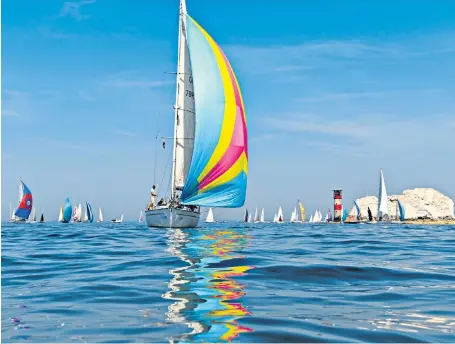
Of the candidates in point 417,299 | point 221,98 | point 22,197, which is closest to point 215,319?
point 417,299

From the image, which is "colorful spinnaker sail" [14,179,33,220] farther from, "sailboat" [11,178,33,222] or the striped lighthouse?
the striped lighthouse

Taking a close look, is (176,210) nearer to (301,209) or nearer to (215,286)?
(215,286)

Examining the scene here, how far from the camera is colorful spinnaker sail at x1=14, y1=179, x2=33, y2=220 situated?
73.9m

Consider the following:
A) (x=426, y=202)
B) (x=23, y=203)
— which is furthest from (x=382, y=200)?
(x=426, y=202)

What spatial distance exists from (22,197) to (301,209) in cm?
7767

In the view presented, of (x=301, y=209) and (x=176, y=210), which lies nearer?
(x=176, y=210)

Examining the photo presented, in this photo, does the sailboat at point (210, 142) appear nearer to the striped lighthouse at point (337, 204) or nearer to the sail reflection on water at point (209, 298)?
the sail reflection on water at point (209, 298)

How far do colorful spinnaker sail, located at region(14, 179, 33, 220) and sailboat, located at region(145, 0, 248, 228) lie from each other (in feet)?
158

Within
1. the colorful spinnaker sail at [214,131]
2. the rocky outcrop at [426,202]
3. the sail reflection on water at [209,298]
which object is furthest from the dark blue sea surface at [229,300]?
the rocky outcrop at [426,202]

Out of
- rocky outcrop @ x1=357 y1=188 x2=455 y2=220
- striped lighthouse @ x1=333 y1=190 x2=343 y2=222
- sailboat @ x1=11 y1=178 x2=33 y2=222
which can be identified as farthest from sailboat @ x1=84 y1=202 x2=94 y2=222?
rocky outcrop @ x1=357 y1=188 x2=455 y2=220

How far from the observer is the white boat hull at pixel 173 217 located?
103 feet

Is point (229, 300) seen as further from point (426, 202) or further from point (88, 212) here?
point (426, 202)

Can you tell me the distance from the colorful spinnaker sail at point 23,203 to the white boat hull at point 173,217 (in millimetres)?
48957

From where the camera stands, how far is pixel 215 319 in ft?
17.2
